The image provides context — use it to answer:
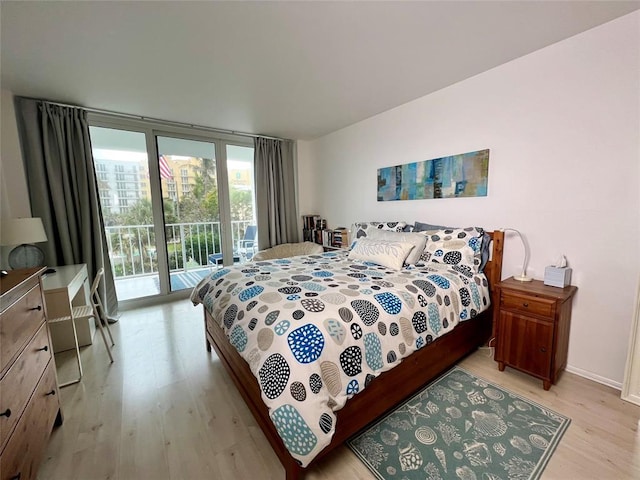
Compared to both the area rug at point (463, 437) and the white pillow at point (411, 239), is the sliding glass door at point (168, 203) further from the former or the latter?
the area rug at point (463, 437)

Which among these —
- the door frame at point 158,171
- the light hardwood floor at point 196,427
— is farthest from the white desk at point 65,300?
the door frame at point 158,171

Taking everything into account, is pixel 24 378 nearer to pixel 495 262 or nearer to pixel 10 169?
pixel 10 169

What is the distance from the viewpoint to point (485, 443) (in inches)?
55.3

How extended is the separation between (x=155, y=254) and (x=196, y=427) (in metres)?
2.68

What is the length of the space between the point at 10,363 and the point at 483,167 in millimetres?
3177

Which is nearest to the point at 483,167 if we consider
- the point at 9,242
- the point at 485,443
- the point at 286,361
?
the point at 485,443

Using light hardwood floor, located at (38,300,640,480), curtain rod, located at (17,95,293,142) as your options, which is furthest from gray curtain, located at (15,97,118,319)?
light hardwood floor, located at (38,300,640,480)

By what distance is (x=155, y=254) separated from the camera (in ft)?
11.8

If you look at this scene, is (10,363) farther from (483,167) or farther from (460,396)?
(483,167)

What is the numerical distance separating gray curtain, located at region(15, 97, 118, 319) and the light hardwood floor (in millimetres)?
1119

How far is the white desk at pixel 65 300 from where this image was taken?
1998 mm

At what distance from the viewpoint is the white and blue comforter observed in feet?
3.66

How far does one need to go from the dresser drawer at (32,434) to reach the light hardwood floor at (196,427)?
177 mm

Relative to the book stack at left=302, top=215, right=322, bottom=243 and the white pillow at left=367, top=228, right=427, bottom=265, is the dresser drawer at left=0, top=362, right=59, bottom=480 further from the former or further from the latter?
the book stack at left=302, top=215, right=322, bottom=243
